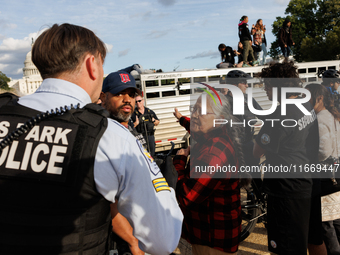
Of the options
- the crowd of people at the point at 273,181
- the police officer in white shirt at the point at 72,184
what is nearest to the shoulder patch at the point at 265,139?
the crowd of people at the point at 273,181

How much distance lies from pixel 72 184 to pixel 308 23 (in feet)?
120

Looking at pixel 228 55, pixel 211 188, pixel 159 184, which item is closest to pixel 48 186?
pixel 159 184

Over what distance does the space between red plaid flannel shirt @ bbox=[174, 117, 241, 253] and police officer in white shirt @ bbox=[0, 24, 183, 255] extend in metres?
0.99

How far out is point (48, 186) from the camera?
3.24 ft

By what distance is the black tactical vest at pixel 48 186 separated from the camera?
99 centimetres

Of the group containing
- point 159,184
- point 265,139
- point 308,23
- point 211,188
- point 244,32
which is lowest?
point 211,188

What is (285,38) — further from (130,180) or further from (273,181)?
(130,180)

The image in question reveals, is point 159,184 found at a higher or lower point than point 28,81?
lower

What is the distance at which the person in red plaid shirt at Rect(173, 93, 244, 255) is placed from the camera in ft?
6.97

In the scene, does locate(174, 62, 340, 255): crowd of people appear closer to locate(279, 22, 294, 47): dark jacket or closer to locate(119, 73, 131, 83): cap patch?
locate(119, 73, 131, 83): cap patch

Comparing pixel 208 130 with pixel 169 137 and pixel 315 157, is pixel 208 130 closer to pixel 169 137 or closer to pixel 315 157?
pixel 315 157

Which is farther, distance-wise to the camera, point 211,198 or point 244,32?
point 244,32

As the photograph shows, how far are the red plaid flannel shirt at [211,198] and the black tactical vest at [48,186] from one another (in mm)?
1215

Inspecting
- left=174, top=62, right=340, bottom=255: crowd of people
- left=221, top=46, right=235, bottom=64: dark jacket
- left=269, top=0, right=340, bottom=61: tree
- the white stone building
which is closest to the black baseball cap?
left=174, top=62, right=340, bottom=255: crowd of people
